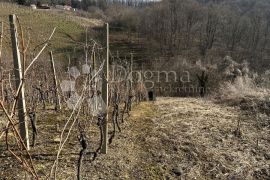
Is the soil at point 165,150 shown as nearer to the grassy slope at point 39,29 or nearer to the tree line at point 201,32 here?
the grassy slope at point 39,29

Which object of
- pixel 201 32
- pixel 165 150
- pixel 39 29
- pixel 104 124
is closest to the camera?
pixel 104 124

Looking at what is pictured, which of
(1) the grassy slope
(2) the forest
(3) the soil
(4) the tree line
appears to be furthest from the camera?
(4) the tree line

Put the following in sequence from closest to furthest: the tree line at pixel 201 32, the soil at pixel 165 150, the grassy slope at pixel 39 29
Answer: the grassy slope at pixel 39 29 → the soil at pixel 165 150 → the tree line at pixel 201 32

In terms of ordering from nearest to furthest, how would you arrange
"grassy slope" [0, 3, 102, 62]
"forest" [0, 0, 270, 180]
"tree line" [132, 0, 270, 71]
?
1. "forest" [0, 0, 270, 180]
2. "grassy slope" [0, 3, 102, 62]
3. "tree line" [132, 0, 270, 71]

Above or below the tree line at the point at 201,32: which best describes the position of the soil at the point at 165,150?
below

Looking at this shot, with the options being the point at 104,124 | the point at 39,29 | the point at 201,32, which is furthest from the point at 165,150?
the point at 201,32

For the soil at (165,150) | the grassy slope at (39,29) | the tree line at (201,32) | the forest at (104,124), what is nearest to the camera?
the forest at (104,124)

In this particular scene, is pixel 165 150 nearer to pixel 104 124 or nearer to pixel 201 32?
pixel 104 124

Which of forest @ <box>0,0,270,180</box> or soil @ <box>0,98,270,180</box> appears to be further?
soil @ <box>0,98,270,180</box>

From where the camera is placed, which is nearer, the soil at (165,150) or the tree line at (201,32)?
the soil at (165,150)

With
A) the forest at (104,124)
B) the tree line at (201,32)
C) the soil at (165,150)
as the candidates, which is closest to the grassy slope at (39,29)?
the forest at (104,124)

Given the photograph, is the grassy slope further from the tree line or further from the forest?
the tree line

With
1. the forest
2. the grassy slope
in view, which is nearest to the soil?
the forest

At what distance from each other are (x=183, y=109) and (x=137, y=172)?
14.6ft
